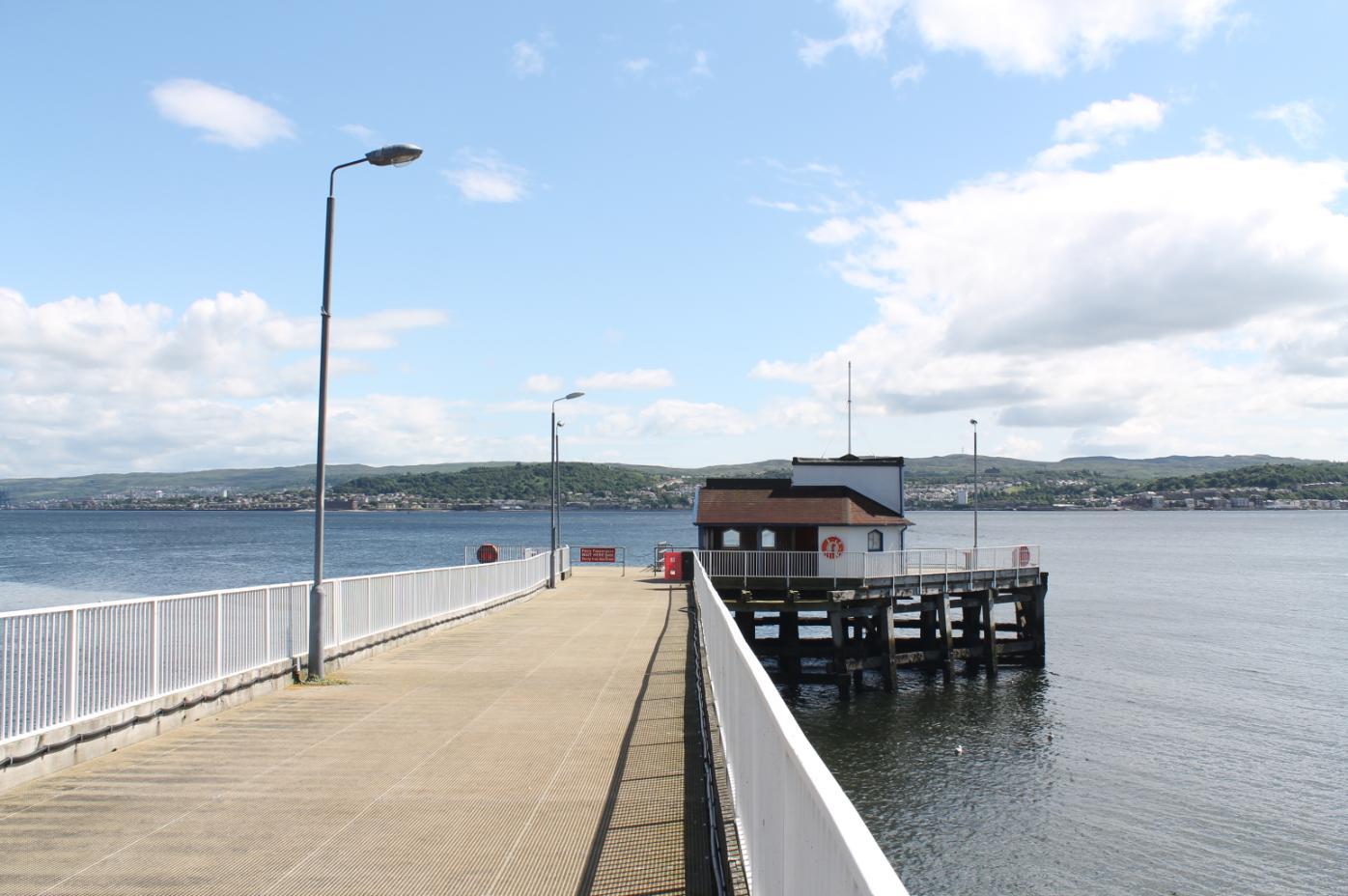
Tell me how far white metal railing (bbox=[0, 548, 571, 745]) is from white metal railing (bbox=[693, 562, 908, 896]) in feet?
20.6

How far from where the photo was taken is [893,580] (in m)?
33.5

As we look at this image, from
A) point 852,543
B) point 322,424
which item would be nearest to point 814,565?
point 852,543

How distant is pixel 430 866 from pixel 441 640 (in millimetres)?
14007

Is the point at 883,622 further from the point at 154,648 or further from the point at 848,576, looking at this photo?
the point at 154,648

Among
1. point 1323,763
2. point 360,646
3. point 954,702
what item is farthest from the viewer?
point 954,702

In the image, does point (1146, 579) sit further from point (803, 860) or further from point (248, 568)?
point (803, 860)

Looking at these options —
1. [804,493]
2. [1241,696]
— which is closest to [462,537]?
[804,493]

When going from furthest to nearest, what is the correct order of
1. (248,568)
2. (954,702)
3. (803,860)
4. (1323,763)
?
(248,568) → (954,702) → (1323,763) → (803,860)

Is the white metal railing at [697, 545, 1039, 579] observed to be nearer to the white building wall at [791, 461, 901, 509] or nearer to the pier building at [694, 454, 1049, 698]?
the pier building at [694, 454, 1049, 698]

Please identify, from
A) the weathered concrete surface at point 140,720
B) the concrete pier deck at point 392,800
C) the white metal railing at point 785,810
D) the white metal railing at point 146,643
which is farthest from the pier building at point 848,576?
the white metal railing at point 785,810

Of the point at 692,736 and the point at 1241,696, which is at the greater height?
the point at 692,736

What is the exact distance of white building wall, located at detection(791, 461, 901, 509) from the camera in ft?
131

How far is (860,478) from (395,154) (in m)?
27.9

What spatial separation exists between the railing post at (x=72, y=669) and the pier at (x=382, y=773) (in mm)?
22
